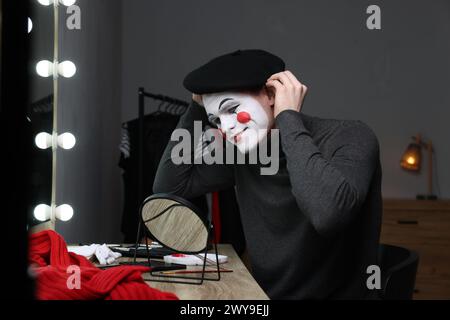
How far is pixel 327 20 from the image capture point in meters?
2.78

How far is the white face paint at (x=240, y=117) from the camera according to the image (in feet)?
3.08

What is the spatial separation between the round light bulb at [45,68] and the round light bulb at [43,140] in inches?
5.1

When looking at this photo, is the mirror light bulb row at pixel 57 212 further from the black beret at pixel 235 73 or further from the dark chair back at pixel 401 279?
the dark chair back at pixel 401 279

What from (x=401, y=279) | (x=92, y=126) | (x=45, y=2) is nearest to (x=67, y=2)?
(x=45, y=2)

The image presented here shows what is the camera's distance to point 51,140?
124 cm

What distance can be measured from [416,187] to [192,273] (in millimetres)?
2237

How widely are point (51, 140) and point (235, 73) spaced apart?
51cm

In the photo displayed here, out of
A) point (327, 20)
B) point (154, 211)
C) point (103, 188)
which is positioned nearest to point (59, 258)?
point (154, 211)

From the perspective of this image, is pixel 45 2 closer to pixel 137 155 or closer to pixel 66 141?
pixel 66 141

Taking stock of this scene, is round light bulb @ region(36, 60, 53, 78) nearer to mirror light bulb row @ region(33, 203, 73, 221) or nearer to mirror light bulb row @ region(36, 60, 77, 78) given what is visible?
mirror light bulb row @ region(36, 60, 77, 78)

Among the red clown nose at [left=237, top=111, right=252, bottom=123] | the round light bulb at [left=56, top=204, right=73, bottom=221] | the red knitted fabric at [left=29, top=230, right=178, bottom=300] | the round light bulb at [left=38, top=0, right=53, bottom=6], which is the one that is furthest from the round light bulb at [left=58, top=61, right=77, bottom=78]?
the red knitted fabric at [left=29, top=230, right=178, bottom=300]

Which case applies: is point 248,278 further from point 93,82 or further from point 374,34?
Result: point 374,34

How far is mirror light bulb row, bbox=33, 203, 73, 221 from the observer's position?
3.81ft

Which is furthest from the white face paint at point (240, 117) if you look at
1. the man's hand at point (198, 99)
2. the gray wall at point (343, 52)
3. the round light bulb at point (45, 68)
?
the gray wall at point (343, 52)
